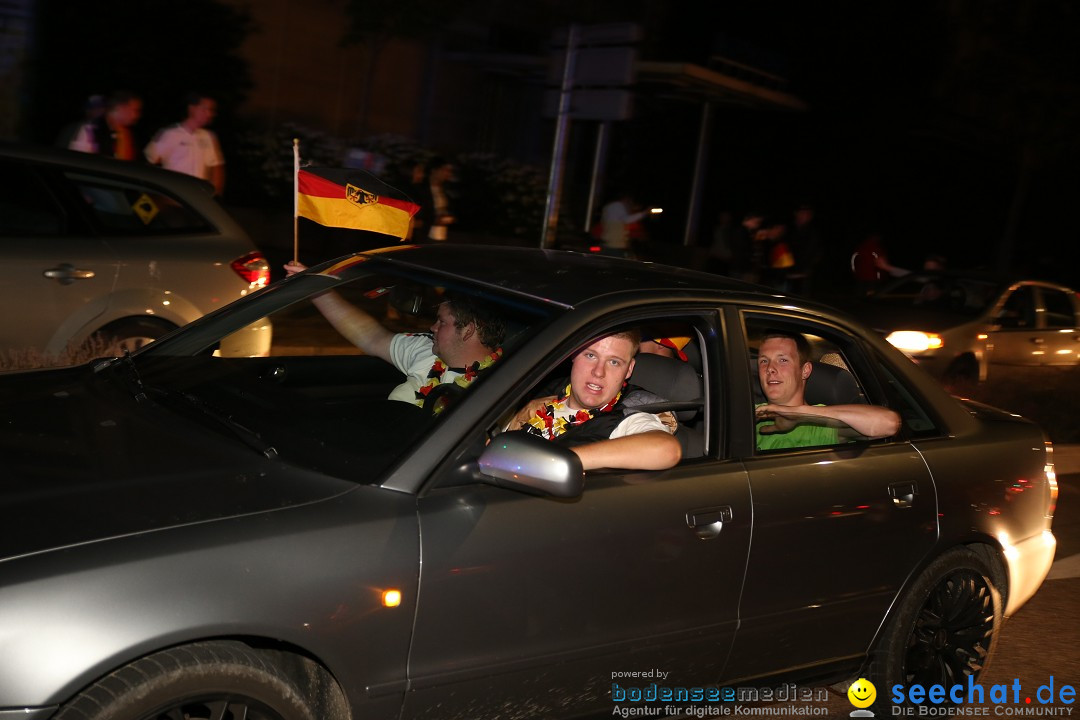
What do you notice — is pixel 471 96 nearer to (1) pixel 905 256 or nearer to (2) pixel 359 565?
(1) pixel 905 256

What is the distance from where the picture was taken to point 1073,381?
1162 centimetres

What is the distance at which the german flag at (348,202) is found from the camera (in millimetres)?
5074

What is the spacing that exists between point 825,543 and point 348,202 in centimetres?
257

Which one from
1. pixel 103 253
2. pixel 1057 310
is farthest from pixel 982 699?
pixel 1057 310

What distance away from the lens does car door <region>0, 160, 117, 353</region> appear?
20.5 feet

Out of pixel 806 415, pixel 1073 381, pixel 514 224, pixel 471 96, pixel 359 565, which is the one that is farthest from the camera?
pixel 471 96

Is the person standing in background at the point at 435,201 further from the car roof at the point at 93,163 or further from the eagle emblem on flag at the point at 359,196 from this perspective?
the eagle emblem on flag at the point at 359,196

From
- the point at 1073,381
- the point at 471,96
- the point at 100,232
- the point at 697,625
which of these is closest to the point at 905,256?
the point at 471,96

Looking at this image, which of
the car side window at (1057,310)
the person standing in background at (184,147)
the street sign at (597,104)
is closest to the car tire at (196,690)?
the person standing in background at (184,147)

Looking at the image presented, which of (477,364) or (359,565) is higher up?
(477,364)

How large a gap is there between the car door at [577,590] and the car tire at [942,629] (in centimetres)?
84

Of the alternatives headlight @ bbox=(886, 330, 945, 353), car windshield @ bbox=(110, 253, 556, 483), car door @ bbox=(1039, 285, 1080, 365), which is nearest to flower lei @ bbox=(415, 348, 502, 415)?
car windshield @ bbox=(110, 253, 556, 483)

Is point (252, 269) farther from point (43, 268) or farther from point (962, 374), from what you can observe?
point (962, 374)

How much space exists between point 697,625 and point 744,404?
2.26 feet
